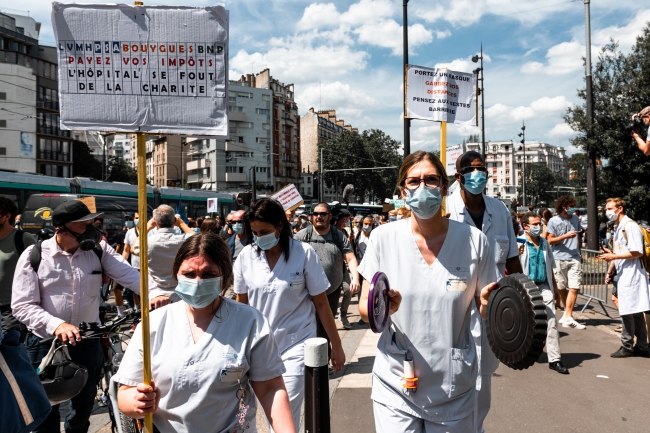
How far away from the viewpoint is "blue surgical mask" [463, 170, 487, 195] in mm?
3812

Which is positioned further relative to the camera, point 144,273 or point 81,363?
point 81,363

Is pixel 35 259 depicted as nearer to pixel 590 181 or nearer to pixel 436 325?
pixel 436 325

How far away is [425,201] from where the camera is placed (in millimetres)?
2617

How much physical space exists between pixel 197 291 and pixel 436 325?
1086 mm

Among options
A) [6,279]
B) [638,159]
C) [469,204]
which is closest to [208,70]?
[469,204]

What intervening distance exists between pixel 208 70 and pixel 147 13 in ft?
1.18

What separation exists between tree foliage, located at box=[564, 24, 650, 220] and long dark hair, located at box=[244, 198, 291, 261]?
1398 centimetres

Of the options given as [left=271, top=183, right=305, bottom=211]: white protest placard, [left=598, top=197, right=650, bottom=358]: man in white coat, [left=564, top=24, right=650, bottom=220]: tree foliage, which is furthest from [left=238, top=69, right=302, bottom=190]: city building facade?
[left=598, top=197, right=650, bottom=358]: man in white coat

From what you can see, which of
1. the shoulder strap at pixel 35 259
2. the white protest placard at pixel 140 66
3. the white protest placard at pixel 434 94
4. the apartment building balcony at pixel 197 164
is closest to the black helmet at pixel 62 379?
the shoulder strap at pixel 35 259

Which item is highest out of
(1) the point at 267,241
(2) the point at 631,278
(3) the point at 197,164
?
(3) the point at 197,164

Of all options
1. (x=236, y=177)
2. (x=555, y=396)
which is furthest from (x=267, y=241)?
(x=236, y=177)

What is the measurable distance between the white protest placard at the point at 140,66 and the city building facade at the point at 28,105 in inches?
2277

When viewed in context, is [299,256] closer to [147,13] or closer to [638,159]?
[147,13]

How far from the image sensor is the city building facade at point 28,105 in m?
54.3
